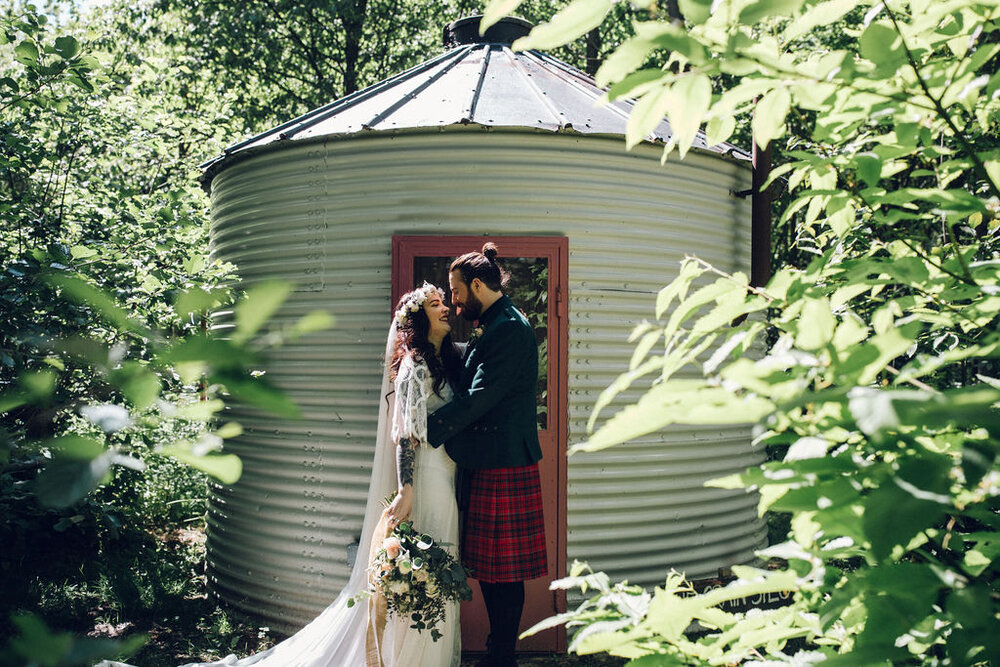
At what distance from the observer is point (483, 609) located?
473 cm

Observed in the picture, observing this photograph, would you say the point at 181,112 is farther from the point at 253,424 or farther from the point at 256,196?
the point at 253,424

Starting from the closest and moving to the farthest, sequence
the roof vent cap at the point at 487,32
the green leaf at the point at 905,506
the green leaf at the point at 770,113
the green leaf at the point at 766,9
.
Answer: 1. the green leaf at the point at 905,506
2. the green leaf at the point at 766,9
3. the green leaf at the point at 770,113
4. the roof vent cap at the point at 487,32

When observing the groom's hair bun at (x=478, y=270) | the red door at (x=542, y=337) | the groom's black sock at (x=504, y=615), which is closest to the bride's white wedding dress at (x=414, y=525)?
the groom's black sock at (x=504, y=615)

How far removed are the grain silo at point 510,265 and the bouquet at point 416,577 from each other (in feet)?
3.77

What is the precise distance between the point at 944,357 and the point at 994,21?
0.66 meters

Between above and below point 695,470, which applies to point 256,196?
above

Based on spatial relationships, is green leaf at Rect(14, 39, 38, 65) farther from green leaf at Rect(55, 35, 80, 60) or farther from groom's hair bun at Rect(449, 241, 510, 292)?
groom's hair bun at Rect(449, 241, 510, 292)

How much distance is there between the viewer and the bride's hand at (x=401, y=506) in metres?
3.77

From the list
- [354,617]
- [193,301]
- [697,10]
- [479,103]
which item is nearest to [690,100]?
[697,10]

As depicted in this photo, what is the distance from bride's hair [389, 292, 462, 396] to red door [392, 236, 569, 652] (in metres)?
0.84

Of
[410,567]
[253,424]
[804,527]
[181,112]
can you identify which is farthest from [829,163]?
[181,112]

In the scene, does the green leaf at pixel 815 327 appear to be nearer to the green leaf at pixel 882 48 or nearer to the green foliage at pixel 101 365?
the green leaf at pixel 882 48

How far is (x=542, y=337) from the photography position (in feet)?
16.3

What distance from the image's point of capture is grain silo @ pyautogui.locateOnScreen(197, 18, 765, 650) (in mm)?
4855
